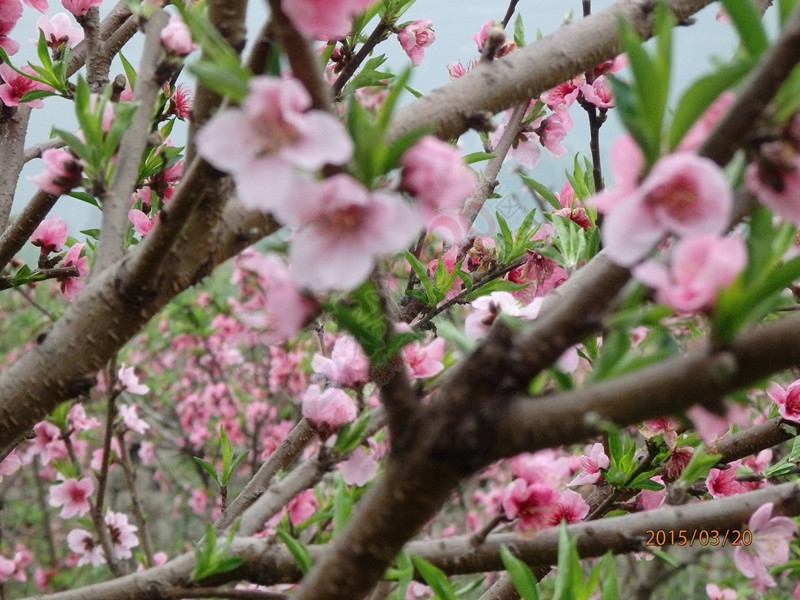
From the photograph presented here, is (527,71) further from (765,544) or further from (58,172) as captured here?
(765,544)

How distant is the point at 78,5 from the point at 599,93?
1218mm

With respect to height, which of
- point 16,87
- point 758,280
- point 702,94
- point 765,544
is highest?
point 16,87

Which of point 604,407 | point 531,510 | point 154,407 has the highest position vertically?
point 604,407

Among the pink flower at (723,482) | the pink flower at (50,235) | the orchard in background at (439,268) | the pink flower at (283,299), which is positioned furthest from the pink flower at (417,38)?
the pink flower at (283,299)

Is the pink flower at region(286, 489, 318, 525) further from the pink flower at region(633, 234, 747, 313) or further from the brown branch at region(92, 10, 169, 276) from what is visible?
the pink flower at region(633, 234, 747, 313)

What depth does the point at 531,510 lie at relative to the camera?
0.93 m

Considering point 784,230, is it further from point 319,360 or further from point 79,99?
point 79,99

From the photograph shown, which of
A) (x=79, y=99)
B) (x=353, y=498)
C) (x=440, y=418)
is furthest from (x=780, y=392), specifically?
(x=79, y=99)

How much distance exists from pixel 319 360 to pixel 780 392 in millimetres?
1124

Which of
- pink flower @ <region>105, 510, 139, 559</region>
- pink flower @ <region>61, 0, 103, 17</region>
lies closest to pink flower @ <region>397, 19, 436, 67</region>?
pink flower @ <region>61, 0, 103, 17</region>

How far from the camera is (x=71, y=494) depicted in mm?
2412

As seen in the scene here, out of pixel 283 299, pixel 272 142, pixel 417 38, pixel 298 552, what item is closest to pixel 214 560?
pixel 298 552

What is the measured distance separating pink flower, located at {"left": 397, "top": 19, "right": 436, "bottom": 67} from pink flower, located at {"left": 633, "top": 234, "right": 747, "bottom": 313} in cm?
150

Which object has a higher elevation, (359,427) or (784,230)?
(784,230)
